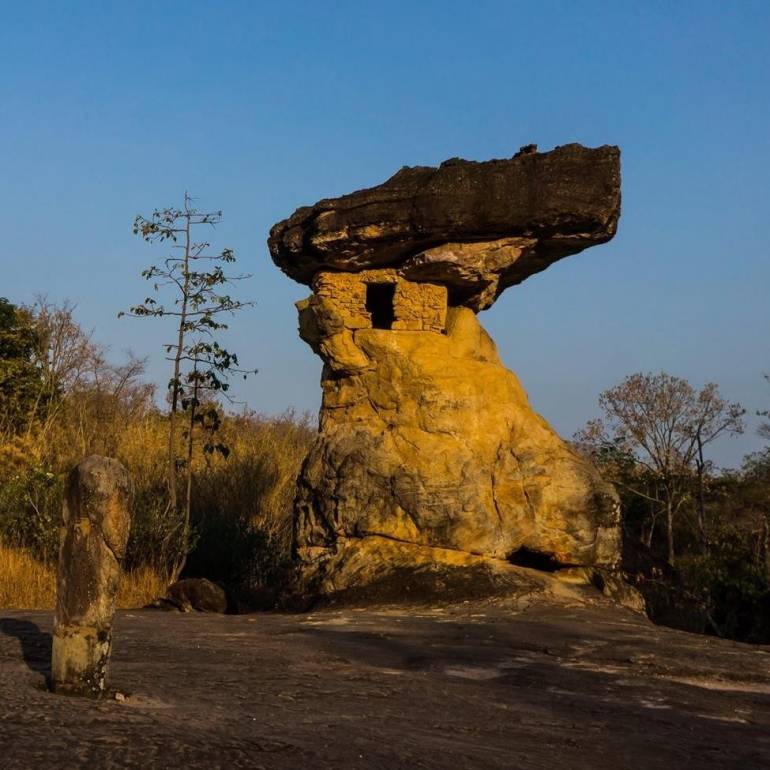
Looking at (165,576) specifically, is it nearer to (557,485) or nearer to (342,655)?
(557,485)

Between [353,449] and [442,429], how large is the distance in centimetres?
85

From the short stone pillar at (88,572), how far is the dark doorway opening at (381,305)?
20.5 feet

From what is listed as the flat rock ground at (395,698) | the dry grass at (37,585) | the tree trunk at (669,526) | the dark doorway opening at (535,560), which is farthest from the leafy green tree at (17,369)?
the tree trunk at (669,526)

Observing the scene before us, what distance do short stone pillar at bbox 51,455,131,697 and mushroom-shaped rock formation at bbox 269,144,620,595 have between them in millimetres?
4670

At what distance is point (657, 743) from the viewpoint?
4516mm

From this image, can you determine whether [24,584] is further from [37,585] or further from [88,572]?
[88,572]

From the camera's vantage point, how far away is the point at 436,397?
9.92 meters

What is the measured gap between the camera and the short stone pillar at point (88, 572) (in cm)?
465

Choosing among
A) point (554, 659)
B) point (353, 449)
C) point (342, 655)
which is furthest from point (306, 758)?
point (353, 449)

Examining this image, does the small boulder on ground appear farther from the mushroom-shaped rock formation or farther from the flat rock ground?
the flat rock ground

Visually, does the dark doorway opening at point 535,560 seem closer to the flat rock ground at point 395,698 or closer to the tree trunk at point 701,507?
the flat rock ground at point 395,698

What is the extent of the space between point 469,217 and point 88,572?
19.7 ft

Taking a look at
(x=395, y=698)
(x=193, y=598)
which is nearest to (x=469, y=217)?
(x=193, y=598)

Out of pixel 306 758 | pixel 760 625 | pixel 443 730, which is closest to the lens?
pixel 306 758
